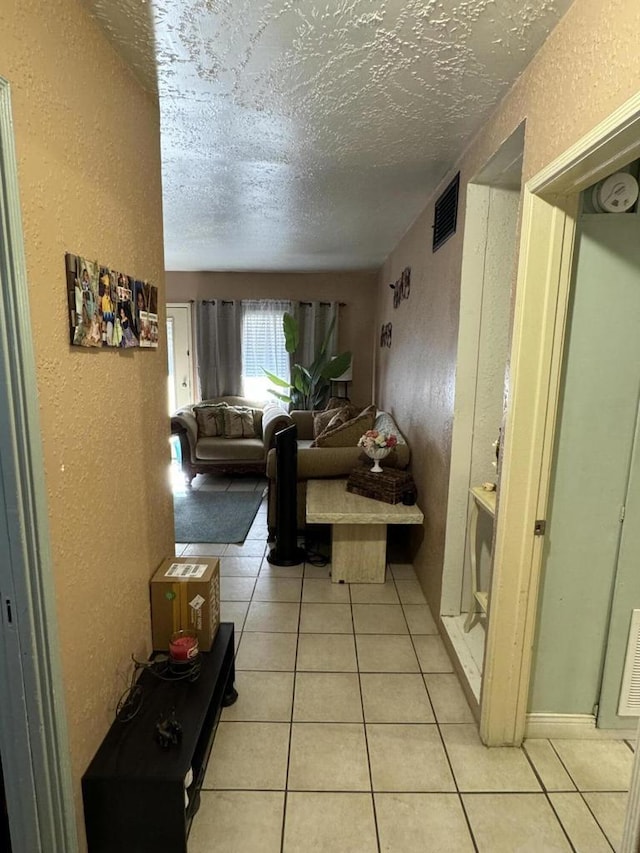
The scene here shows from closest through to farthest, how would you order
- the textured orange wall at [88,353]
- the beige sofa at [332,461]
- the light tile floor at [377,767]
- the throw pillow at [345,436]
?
the textured orange wall at [88,353] < the light tile floor at [377,767] < the beige sofa at [332,461] < the throw pillow at [345,436]

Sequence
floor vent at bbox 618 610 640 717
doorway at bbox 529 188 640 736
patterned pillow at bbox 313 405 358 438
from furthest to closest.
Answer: patterned pillow at bbox 313 405 358 438
floor vent at bbox 618 610 640 717
doorway at bbox 529 188 640 736

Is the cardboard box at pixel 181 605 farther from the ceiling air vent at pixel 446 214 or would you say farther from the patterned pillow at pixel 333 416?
the patterned pillow at pixel 333 416

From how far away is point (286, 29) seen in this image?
52.1 inches

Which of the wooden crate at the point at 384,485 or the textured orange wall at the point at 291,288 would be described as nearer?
the wooden crate at the point at 384,485

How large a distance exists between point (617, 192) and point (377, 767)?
213 centimetres

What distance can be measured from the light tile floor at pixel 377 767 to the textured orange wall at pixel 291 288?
14.0 ft

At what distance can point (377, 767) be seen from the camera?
1702 mm

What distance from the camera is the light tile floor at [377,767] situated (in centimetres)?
147

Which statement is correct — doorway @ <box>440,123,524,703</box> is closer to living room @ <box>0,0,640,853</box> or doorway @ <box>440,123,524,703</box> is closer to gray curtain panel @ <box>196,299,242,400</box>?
living room @ <box>0,0,640,853</box>

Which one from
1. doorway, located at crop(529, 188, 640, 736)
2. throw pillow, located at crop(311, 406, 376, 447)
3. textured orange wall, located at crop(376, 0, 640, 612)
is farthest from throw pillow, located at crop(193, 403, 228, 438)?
doorway, located at crop(529, 188, 640, 736)

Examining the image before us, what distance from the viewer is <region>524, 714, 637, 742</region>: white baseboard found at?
6.04 feet

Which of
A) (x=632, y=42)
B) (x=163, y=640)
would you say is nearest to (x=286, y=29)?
(x=632, y=42)

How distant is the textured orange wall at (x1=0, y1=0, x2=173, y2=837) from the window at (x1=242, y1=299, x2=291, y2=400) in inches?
163

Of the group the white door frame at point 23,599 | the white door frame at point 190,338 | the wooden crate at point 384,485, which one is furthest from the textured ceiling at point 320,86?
the white door frame at point 190,338
